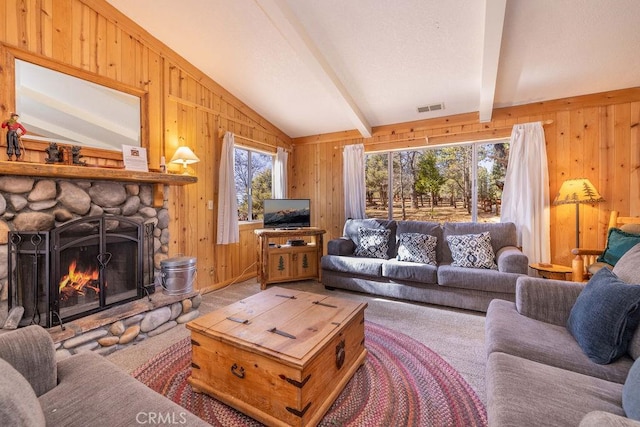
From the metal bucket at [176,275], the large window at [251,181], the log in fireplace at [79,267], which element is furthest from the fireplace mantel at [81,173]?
the large window at [251,181]

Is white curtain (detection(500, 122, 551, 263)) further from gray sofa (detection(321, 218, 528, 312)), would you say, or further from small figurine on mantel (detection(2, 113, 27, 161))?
small figurine on mantel (detection(2, 113, 27, 161))

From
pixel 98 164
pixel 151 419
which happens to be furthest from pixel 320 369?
pixel 98 164

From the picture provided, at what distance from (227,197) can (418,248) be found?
2.52 metres

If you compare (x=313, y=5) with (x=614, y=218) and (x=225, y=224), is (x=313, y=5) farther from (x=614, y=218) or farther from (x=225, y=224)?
(x=614, y=218)

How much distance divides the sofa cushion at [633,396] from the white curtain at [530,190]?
9.59 feet

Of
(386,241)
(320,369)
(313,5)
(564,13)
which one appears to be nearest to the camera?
(320,369)

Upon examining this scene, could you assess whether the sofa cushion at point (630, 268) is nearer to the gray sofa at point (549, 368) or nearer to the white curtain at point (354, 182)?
the gray sofa at point (549, 368)

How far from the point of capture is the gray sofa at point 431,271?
283cm

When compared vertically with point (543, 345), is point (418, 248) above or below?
above

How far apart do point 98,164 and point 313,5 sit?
2.41 m

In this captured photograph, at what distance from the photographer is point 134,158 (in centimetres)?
274

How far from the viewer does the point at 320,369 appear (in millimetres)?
1488

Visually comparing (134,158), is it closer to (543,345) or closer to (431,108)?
→ (543,345)

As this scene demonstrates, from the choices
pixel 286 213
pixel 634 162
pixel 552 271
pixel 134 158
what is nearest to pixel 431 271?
pixel 552 271
